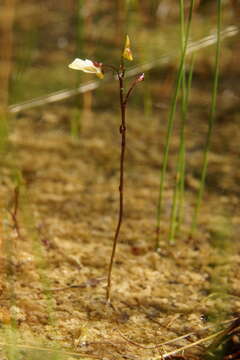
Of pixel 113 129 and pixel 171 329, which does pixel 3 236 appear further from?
pixel 113 129

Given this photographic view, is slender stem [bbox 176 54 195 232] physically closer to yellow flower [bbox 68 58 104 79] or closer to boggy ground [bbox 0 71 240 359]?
boggy ground [bbox 0 71 240 359]

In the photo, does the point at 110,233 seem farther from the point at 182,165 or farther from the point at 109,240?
the point at 182,165

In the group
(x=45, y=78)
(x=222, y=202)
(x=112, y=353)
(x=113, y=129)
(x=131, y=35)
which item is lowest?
(x=112, y=353)

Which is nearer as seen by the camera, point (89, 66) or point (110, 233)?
point (89, 66)

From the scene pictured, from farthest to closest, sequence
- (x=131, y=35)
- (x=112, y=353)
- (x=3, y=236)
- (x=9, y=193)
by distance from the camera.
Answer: (x=131, y=35) → (x=9, y=193) → (x=3, y=236) → (x=112, y=353)

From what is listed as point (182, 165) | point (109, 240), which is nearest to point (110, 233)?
point (109, 240)

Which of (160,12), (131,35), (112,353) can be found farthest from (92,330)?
(160,12)

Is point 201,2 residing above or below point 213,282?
above

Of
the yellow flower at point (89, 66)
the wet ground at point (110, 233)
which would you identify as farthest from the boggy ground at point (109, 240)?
the yellow flower at point (89, 66)

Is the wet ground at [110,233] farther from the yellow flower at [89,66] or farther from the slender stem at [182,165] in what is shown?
the yellow flower at [89,66]
